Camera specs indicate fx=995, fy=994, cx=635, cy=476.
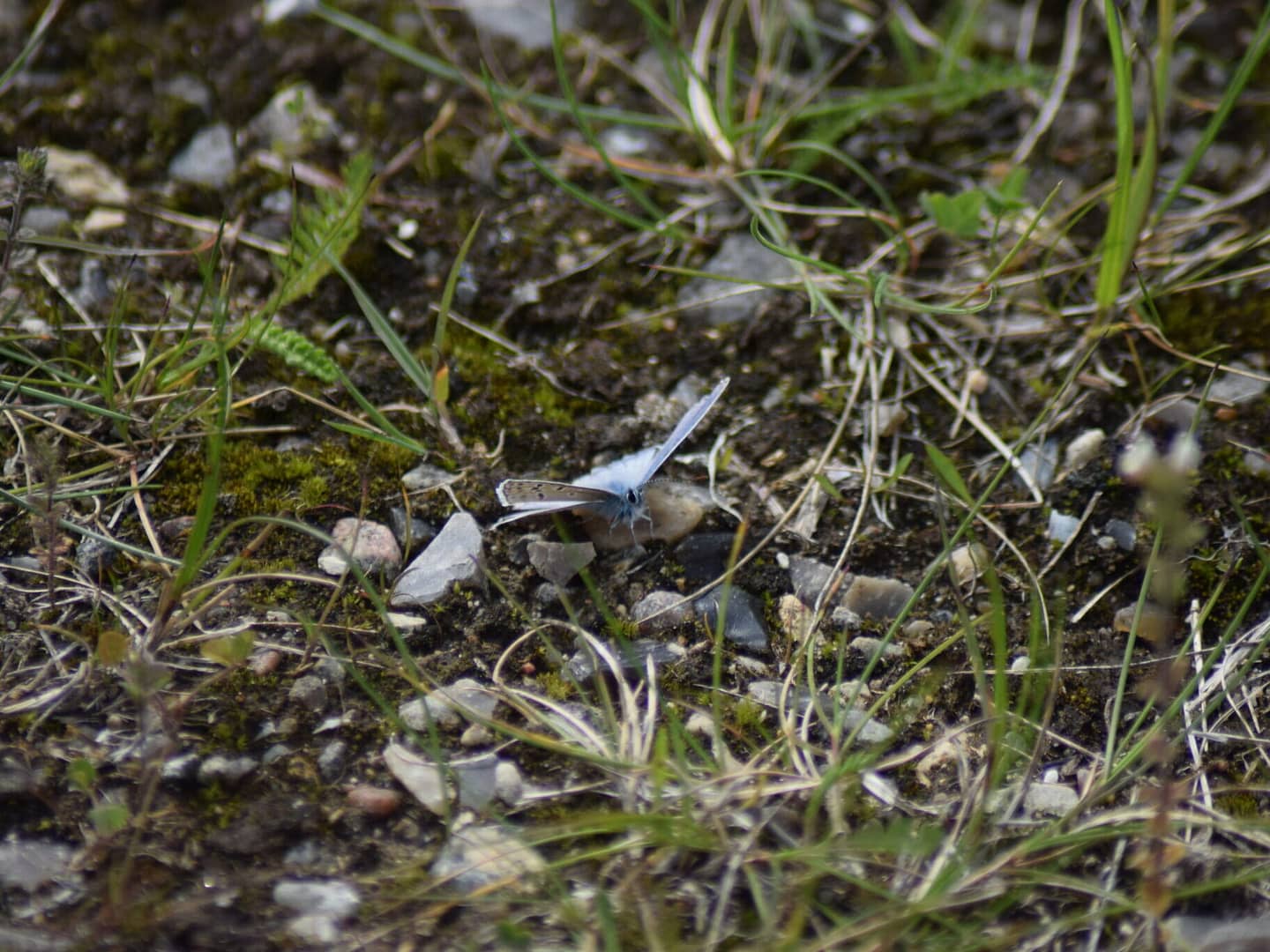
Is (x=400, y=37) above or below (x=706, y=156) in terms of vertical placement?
above

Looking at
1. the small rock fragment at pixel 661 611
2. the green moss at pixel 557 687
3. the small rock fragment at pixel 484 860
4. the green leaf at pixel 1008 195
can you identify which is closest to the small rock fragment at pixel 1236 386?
the green leaf at pixel 1008 195

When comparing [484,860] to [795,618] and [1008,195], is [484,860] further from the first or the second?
[1008,195]

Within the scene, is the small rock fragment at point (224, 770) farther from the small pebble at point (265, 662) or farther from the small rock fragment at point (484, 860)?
the small rock fragment at point (484, 860)

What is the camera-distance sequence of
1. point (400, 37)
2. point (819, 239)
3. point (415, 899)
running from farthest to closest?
point (400, 37) → point (819, 239) → point (415, 899)

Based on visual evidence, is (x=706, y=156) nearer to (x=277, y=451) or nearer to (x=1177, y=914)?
(x=277, y=451)

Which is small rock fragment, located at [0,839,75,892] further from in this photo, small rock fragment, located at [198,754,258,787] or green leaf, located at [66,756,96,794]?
small rock fragment, located at [198,754,258,787]

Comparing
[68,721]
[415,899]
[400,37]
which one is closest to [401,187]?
[400,37]

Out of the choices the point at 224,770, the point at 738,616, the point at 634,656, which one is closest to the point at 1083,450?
the point at 738,616
